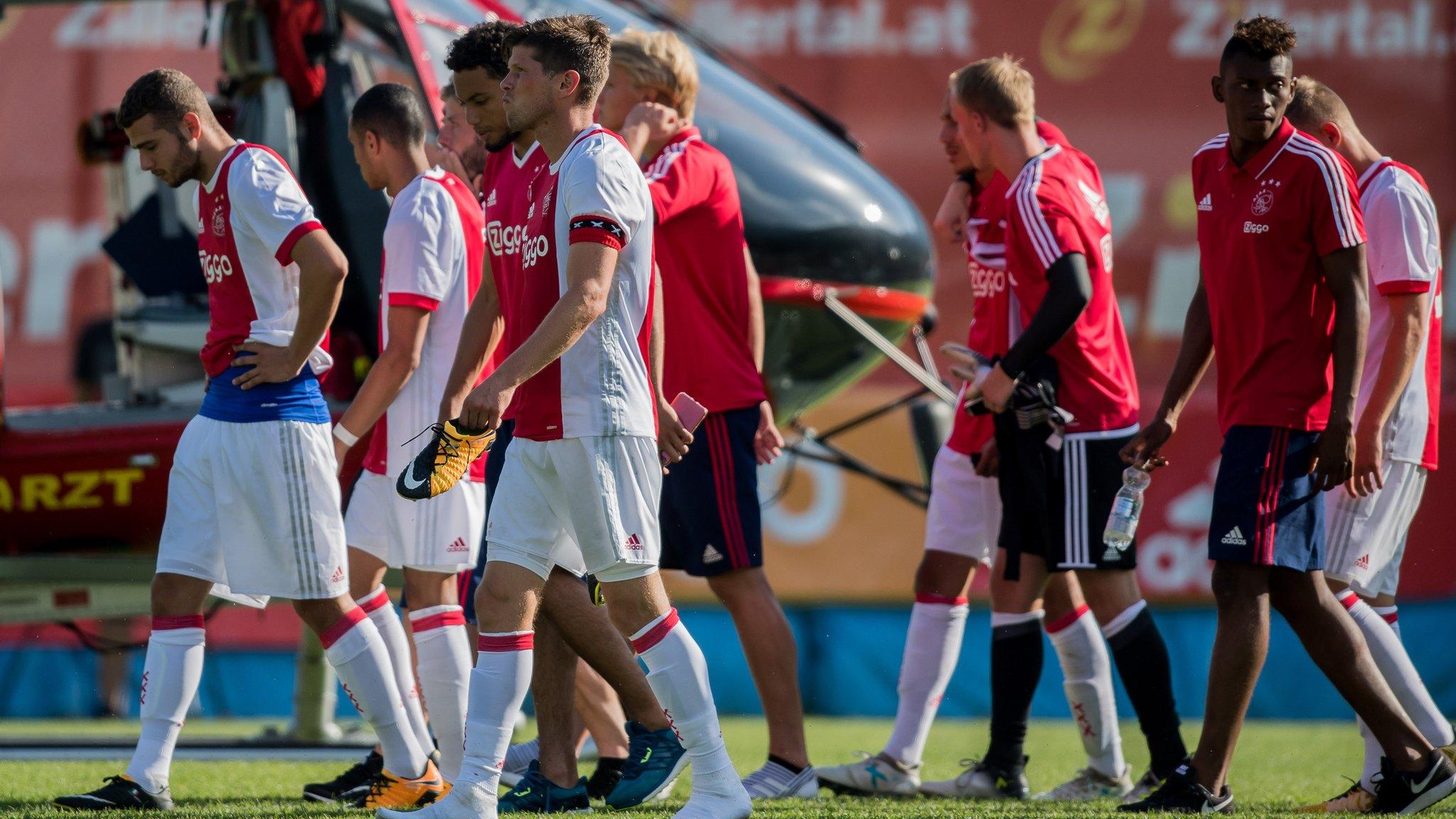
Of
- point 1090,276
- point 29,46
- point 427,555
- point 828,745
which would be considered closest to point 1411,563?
point 828,745

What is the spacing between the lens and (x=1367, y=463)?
4.15 m

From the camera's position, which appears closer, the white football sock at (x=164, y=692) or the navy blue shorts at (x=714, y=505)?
the white football sock at (x=164, y=692)

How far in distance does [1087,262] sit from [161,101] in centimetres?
245

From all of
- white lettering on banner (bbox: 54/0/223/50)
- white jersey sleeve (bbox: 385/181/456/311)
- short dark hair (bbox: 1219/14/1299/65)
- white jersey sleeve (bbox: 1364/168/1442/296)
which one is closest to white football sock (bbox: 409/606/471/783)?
white jersey sleeve (bbox: 385/181/456/311)

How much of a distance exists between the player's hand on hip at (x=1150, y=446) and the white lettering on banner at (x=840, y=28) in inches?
310

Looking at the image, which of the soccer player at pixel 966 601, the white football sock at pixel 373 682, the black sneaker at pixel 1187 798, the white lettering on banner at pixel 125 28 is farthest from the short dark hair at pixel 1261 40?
the white lettering on banner at pixel 125 28

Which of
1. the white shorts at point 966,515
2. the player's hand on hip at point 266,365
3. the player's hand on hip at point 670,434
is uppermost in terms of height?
the player's hand on hip at point 266,365

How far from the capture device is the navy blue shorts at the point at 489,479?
446 centimetres

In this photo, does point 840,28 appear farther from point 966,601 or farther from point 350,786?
point 350,786

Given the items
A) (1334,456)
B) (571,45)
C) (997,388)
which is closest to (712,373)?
(997,388)

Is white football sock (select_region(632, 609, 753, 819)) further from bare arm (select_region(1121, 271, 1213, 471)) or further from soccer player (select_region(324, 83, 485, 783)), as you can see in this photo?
bare arm (select_region(1121, 271, 1213, 471))

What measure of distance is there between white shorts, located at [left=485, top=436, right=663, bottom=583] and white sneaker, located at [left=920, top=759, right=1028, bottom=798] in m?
1.61

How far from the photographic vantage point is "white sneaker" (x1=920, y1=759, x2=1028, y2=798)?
16.1 feet

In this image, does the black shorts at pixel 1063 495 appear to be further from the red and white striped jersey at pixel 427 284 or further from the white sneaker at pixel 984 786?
the red and white striped jersey at pixel 427 284
